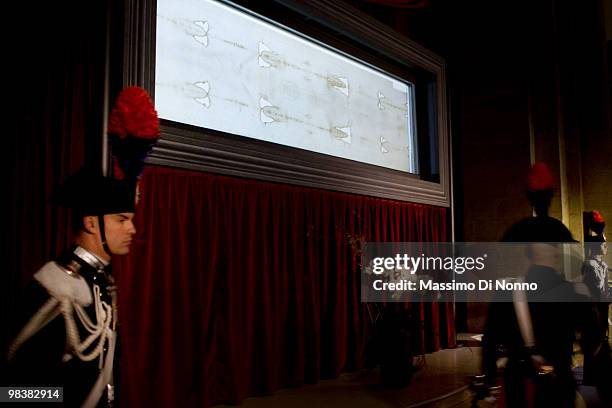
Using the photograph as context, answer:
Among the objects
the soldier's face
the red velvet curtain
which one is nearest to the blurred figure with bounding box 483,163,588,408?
the soldier's face

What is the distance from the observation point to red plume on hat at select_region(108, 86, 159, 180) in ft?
6.27

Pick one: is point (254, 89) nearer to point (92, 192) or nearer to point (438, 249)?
point (92, 192)

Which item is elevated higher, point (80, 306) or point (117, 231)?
point (117, 231)

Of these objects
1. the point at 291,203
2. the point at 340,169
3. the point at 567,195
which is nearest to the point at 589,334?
Answer: the point at 291,203

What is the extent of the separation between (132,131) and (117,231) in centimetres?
45

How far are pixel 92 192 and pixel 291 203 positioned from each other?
249 centimetres

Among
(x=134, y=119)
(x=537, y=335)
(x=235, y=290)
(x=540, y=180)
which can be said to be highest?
(x=134, y=119)

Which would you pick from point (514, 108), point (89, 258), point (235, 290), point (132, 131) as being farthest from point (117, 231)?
point (514, 108)

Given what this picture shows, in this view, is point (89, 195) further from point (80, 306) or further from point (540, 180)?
point (540, 180)

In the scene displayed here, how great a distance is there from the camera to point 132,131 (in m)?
1.95

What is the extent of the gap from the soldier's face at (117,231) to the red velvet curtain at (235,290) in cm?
129

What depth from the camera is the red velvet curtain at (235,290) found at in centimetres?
303

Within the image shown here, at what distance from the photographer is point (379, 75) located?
5.38 m

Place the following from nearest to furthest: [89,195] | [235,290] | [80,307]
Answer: [80,307]
[89,195]
[235,290]
